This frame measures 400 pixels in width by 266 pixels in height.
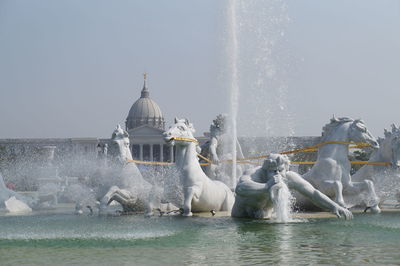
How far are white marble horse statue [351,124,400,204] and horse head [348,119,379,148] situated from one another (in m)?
1.35

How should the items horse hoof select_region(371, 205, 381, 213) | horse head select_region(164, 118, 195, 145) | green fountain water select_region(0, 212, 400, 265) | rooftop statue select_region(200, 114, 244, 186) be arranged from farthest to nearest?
rooftop statue select_region(200, 114, 244, 186), horse hoof select_region(371, 205, 381, 213), horse head select_region(164, 118, 195, 145), green fountain water select_region(0, 212, 400, 265)

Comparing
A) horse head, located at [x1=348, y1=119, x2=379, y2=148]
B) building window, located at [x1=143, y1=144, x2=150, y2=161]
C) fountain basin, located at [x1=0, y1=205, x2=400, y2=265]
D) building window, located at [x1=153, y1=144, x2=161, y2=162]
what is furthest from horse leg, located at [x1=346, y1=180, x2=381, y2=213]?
building window, located at [x1=143, y1=144, x2=150, y2=161]

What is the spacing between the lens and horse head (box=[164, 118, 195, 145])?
11971mm

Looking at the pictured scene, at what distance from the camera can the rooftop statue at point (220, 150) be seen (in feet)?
49.2

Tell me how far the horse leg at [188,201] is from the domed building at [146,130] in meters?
106

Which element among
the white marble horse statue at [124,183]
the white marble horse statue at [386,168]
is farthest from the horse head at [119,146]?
the white marble horse statue at [386,168]

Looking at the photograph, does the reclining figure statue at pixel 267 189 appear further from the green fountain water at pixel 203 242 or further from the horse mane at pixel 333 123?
the horse mane at pixel 333 123

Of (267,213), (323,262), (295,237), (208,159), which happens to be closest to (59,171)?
(208,159)

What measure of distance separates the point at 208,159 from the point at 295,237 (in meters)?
7.58

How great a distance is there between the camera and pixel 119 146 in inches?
546

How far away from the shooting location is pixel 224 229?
343 inches

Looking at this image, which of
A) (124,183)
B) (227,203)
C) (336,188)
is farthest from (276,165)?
(124,183)

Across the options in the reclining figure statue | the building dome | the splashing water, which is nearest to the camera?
the splashing water

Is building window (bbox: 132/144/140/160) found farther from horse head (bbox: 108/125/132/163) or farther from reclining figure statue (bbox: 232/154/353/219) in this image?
reclining figure statue (bbox: 232/154/353/219)
